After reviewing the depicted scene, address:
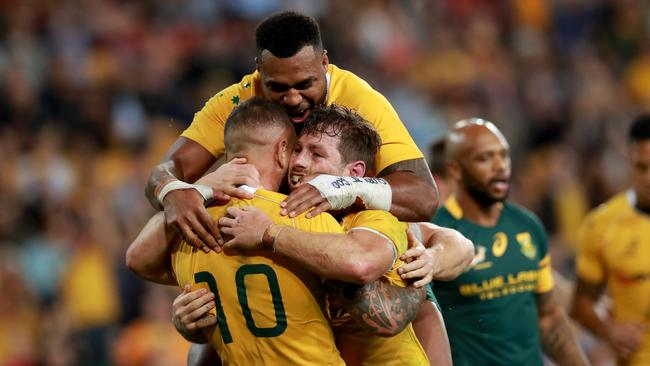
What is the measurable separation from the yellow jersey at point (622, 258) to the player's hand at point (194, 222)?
334 centimetres

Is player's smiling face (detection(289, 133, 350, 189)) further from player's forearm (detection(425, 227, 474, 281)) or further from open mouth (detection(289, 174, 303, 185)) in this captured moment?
player's forearm (detection(425, 227, 474, 281))

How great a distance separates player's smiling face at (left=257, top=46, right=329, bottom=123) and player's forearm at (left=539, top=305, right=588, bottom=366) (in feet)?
7.30

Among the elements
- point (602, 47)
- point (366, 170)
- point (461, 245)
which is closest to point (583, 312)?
point (461, 245)

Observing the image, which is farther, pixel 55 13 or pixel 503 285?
pixel 55 13

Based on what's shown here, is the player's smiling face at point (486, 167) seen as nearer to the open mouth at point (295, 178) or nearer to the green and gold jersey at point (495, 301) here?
the green and gold jersey at point (495, 301)

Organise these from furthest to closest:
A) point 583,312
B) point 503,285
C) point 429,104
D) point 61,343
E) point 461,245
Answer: point 429,104, point 61,343, point 583,312, point 503,285, point 461,245

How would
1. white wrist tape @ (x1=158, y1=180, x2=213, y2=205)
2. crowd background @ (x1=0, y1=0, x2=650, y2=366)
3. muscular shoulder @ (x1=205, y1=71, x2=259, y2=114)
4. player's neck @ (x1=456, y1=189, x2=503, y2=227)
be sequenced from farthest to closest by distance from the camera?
crowd background @ (x1=0, y1=0, x2=650, y2=366) → player's neck @ (x1=456, y1=189, x2=503, y2=227) → muscular shoulder @ (x1=205, y1=71, x2=259, y2=114) → white wrist tape @ (x1=158, y1=180, x2=213, y2=205)

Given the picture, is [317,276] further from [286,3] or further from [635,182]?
[286,3]

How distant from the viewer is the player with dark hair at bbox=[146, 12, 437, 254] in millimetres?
4328

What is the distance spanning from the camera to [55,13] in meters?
12.8

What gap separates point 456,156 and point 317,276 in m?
2.23

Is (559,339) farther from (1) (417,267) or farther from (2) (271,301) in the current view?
(2) (271,301)

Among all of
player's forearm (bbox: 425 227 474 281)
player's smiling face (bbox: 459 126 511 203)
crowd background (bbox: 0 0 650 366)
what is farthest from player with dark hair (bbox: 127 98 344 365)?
crowd background (bbox: 0 0 650 366)

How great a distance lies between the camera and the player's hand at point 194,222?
430cm
